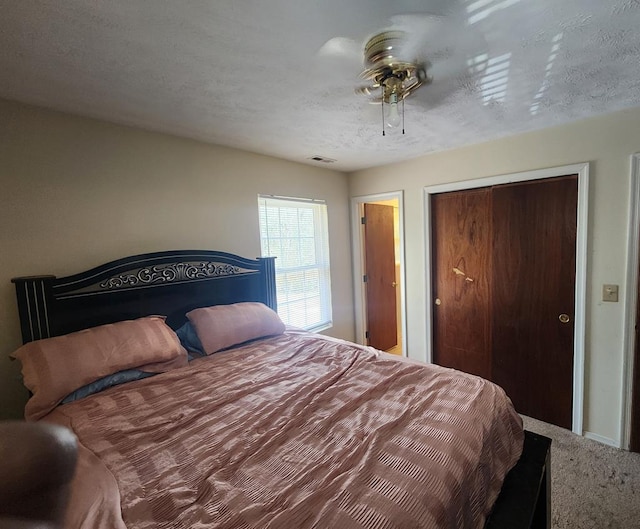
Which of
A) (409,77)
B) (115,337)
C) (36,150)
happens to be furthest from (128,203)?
(409,77)

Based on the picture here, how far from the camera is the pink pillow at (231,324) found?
204cm

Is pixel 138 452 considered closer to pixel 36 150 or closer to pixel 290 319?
pixel 36 150

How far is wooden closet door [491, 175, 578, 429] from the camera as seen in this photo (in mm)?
2330

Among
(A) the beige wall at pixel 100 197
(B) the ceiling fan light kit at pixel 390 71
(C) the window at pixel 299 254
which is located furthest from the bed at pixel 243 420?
(B) the ceiling fan light kit at pixel 390 71

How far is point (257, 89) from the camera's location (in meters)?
1.59

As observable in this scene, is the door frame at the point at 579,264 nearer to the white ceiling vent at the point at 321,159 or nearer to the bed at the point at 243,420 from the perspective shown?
the bed at the point at 243,420

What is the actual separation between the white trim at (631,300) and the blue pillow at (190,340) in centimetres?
291

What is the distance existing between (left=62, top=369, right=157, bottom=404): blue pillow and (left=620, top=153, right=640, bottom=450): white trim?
3.08 meters

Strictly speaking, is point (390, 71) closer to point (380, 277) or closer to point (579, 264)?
point (579, 264)

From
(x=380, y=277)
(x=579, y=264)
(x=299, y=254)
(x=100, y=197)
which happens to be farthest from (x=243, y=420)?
(x=380, y=277)

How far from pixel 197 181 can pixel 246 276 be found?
857mm

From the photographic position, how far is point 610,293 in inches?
84.0

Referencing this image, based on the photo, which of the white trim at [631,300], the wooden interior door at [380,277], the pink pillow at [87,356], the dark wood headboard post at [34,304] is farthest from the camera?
the wooden interior door at [380,277]

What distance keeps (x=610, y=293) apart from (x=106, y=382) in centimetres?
322
